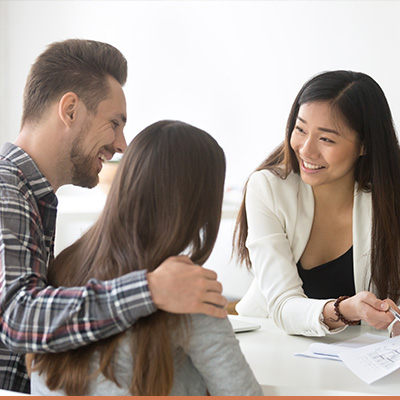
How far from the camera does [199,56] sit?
12.5ft

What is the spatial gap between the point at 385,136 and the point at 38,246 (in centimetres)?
115

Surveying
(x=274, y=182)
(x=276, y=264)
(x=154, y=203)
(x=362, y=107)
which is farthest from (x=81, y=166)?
(x=362, y=107)

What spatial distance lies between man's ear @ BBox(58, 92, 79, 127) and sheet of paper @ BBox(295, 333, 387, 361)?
28.3 inches

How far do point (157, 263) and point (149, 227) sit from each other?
0.06 meters

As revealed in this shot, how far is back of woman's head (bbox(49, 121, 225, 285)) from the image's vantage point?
1.02m

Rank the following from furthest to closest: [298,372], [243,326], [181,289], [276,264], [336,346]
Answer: [276,264] < [243,326] < [336,346] < [298,372] < [181,289]

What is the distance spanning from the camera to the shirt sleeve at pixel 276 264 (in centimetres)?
164

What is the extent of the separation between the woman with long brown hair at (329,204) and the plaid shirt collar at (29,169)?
2.39ft

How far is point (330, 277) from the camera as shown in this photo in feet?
6.44

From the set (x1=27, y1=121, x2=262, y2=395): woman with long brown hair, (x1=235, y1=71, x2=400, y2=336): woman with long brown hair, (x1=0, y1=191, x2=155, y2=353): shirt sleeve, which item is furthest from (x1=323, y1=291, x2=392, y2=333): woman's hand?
(x1=0, y1=191, x2=155, y2=353): shirt sleeve

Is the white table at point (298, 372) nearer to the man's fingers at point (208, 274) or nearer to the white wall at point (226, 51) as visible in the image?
the man's fingers at point (208, 274)

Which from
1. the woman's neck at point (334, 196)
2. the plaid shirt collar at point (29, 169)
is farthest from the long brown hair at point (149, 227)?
the woman's neck at point (334, 196)

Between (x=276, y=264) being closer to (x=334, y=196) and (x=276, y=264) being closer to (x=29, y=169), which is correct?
(x=334, y=196)

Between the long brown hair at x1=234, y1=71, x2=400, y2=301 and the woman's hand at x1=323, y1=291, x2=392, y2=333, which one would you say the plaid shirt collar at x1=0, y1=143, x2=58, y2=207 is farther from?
the long brown hair at x1=234, y1=71, x2=400, y2=301
